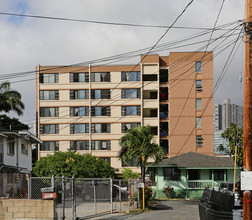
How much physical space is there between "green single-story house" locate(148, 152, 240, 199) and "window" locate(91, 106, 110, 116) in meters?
20.2

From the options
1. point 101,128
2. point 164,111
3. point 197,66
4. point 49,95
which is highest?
point 197,66

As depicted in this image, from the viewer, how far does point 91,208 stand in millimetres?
25641

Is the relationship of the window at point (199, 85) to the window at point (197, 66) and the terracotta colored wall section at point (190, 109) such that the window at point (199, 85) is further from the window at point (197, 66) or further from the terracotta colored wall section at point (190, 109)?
the window at point (197, 66)

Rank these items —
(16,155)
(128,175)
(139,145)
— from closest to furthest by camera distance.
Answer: (139,145)
(16,155)
(128,175)

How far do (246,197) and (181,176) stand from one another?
34.1 metres

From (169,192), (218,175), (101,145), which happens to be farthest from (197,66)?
(169,192)

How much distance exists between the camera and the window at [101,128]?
65812 mm

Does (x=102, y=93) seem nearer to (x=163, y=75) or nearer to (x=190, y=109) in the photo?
(x=163, y=75)

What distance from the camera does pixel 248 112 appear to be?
12.8 m

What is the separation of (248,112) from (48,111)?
55591 millimetres

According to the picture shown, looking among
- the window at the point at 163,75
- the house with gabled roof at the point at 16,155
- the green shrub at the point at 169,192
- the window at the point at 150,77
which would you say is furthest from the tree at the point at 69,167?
the window at the point at 163,75

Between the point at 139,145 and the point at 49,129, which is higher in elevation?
the point at 49,129

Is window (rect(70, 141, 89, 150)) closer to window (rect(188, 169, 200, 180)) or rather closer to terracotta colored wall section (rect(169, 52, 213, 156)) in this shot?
terracotta colored wall section (rect(169, 52, 213, 156))

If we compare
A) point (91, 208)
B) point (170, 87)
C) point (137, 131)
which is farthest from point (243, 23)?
point (170, 87)
